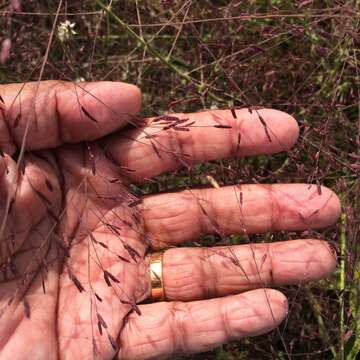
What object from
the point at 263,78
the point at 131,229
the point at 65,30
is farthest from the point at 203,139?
the point at 65,30

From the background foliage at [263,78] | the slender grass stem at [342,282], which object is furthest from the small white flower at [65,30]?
the slender grass stem at [342,282]

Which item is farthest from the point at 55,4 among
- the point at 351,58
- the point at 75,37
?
the point at 351,58

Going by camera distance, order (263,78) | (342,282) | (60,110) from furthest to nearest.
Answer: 1. (263,78)
2. (342,282)
3. (60,110)

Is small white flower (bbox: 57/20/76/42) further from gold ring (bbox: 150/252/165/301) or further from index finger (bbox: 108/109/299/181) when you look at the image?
gold ring (bbox: 150/252/165/301)

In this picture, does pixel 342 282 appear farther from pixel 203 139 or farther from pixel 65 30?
pixel 65 30

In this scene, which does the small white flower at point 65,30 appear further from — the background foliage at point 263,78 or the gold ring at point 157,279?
the gold ring at point 157,279

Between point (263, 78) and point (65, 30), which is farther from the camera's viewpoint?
point (263, 78)

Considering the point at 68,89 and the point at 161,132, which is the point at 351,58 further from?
the point at 68,89
